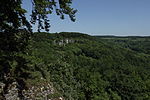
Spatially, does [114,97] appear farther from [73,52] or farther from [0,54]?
[0,54]

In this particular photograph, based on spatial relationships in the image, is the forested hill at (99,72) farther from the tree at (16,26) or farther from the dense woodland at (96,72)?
the tree at (16,26)

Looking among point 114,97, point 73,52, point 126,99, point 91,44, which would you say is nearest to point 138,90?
point 126,99

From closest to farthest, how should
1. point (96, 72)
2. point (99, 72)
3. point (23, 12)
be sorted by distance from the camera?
point (23, 12) → point (96, 72) → point (99, 72)

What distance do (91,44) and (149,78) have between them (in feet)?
195

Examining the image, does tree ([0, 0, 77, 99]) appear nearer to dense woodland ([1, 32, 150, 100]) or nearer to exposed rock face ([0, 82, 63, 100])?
exposed rock face ([0, 82, 63, 100])

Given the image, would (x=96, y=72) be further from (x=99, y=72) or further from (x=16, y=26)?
(x=16, y=26)

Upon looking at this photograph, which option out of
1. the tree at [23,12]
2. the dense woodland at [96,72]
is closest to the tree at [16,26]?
the tree at [23,12]

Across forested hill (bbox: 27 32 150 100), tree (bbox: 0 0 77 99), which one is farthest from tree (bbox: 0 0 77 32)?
forested hill (bbox: 27 32 150 100)

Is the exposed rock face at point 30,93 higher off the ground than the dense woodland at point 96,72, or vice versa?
the exposed rock face at point 30,93

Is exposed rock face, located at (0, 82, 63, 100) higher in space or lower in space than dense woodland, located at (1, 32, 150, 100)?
higher

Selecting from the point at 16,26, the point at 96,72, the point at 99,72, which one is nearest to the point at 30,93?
the point at 16,26

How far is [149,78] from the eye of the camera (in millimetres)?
107250

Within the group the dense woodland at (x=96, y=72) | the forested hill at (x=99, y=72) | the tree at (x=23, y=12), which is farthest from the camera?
the forested hill at (x=99, y=72)

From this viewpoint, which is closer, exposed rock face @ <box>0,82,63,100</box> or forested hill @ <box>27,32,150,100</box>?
exposed rock face @ <box>0,82,63,100</box>
